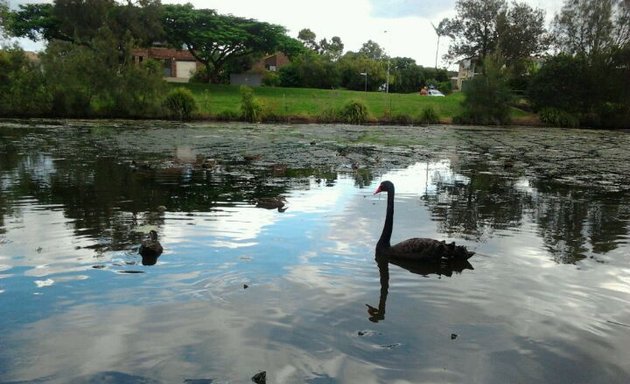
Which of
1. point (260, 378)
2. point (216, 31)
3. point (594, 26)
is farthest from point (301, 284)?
point (594, 26)

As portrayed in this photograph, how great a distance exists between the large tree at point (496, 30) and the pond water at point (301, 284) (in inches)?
1838

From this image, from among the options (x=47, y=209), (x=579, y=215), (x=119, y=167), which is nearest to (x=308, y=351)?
(x=47, y=209)

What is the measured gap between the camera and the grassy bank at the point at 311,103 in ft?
139

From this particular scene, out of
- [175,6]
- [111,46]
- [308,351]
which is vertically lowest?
[308,351]

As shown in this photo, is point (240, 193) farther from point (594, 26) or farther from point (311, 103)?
point (594, 26)

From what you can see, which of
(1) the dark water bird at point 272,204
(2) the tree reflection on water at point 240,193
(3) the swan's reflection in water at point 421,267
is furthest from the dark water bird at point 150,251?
(1) the dark water bird at point 272,204

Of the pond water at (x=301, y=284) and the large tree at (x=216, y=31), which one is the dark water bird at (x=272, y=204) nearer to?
the pond water at (x=301, y=284)

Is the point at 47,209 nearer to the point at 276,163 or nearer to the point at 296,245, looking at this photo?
the point at 296,245

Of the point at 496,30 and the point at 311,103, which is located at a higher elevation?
the point at 496,30

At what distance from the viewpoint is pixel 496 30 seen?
2302 inches

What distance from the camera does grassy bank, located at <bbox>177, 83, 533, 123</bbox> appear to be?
42.4 meters

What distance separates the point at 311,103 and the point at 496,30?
83.5 ft

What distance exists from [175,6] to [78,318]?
5492cm

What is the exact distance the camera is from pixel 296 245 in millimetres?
8008
